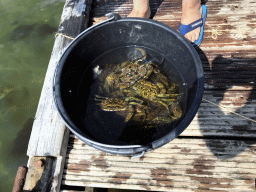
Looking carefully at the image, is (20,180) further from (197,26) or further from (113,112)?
(197,26)

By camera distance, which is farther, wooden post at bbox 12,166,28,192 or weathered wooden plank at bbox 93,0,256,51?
weathered wooden plank at bbox 93,0,256,51

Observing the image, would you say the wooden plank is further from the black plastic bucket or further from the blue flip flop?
the blue flip flop

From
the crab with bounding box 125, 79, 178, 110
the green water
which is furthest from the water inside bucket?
the green water

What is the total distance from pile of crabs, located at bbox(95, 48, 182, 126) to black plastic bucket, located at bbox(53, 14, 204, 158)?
0.09 meters

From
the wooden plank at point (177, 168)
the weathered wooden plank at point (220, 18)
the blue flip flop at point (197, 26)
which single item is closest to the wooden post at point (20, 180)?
the wooden plank at point (177, 168)

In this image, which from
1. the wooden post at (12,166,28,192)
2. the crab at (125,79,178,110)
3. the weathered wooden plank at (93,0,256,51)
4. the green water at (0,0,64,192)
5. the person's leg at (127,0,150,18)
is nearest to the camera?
the wooden post at (12,166,28,192)

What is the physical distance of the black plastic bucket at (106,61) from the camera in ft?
4.88

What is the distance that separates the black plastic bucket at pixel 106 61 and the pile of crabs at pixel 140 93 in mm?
95

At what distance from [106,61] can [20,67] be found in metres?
1.97

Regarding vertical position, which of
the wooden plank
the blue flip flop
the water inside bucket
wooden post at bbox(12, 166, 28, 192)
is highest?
the blue flip flop

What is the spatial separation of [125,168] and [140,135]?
1.14 feet

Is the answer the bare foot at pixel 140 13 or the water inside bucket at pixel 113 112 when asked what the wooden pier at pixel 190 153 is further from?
the bare foot at pixel 140 13

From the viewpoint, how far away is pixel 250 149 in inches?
61.0

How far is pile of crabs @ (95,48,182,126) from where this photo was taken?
1671 mm
